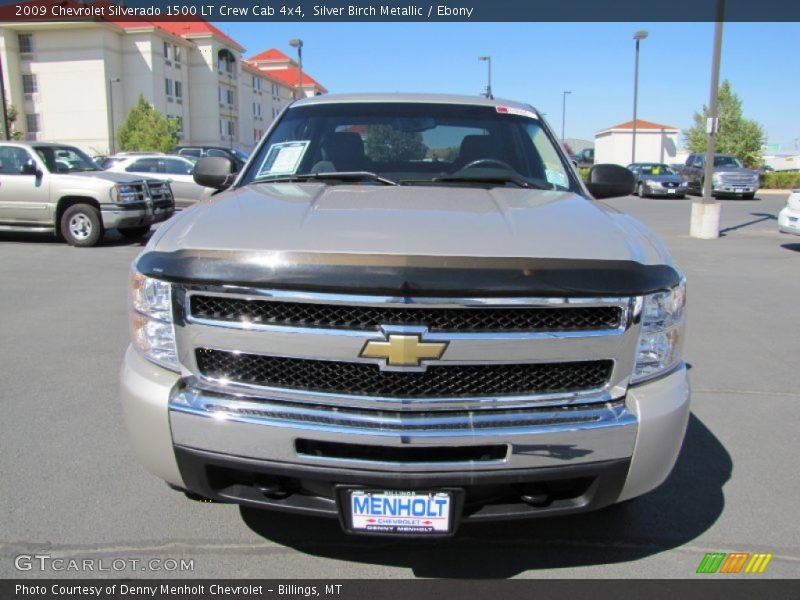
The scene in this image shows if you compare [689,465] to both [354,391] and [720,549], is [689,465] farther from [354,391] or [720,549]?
[354,391]

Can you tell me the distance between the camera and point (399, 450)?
2.12 meters

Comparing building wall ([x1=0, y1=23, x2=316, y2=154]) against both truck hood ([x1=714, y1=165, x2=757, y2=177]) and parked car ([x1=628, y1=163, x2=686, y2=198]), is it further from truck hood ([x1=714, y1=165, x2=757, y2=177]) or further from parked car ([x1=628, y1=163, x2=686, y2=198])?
truck hood ([x1=714, y1=165, x2=757, y2=177])

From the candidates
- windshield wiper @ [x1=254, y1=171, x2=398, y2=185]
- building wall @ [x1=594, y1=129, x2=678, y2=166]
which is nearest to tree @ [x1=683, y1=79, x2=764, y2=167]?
building wall @ [x1=594, y1=129, x2=678, y2=166]

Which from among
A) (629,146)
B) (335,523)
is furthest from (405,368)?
(629,146)

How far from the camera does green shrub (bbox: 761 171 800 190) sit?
1442 inches

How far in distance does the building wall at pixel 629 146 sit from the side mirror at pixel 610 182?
61.4m

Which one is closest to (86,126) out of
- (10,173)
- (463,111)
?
(10,173)

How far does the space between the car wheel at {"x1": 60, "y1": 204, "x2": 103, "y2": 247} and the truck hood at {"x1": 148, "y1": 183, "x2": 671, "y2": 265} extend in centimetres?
980

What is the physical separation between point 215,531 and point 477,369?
147 cm

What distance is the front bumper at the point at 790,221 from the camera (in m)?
11.4

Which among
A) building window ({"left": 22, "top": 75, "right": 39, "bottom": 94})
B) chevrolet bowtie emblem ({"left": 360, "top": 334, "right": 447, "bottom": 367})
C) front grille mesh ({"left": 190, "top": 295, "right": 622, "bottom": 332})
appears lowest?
chevrolet bowtie emblem ({"left": 360, "top": 334, "right": 447, "bottom": 367})

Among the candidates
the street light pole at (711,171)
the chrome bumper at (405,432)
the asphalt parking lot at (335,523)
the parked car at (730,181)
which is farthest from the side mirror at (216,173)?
the parked car at (730,181)

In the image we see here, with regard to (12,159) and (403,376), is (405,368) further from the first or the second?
(12,159)

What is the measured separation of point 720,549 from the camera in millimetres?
2748
